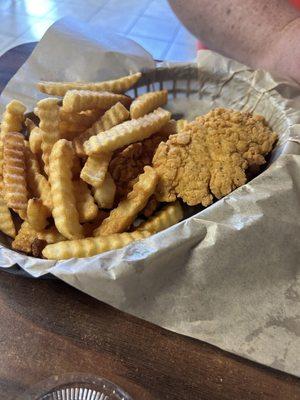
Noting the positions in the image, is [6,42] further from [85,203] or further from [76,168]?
[85,203]

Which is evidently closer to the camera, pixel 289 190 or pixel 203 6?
pixel 289 190

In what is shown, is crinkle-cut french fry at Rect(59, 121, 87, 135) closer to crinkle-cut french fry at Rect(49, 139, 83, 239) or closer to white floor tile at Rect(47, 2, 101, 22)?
crinkle-cut french fry at Rect(49, 139, 83, 239)

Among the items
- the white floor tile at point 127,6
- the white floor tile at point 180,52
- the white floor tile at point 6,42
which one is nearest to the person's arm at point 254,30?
the white floor tile at point 180,52

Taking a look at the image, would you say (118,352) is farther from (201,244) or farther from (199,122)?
(199,122)

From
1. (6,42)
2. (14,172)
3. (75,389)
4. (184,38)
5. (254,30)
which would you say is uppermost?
(254,30)


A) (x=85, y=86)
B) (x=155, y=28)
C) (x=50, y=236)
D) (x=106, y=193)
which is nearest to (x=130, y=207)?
(x=106, y=193)

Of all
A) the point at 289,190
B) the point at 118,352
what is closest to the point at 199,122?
the point at 289,190

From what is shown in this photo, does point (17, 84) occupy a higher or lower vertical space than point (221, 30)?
lower

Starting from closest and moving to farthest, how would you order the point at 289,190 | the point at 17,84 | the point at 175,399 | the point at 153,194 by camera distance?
1. the point at 175,399
2. the point at 289,190
3. the point at 153,194
4. the point at 17,84
